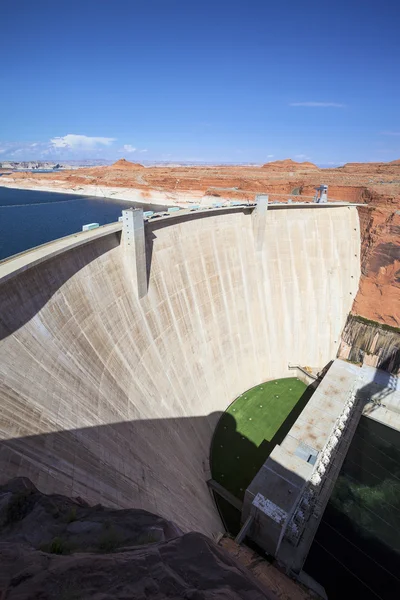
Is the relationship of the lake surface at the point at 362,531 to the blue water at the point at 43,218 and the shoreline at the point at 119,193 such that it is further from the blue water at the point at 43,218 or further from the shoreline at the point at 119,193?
the shoreline at the point at 119,193

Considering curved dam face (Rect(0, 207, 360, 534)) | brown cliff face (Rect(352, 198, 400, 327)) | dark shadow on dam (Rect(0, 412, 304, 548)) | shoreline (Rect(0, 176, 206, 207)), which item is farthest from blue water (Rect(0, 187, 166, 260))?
brown cliff face (Rect(352, 198, 400, 327))

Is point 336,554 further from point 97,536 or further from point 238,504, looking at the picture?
point 97,536

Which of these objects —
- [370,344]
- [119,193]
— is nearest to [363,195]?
[370,344]

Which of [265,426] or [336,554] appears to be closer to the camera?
[336,554]

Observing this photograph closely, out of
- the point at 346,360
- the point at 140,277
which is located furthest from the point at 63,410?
the point at 346,360

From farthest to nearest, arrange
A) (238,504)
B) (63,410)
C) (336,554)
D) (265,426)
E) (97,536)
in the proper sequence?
(265,426), (238,504), (336,554), (63,410), (97,536)
